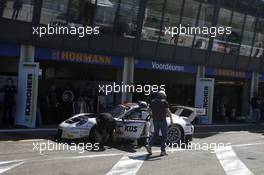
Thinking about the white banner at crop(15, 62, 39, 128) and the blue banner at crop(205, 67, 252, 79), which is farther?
the blue banner at crop(205, 67, 252, 79)

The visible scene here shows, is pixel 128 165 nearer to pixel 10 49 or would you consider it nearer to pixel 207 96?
pixel 10 49

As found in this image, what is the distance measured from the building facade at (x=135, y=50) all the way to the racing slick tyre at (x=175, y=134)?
6270mm

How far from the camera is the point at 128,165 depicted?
11.1 m

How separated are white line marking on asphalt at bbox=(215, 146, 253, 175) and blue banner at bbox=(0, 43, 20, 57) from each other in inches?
359

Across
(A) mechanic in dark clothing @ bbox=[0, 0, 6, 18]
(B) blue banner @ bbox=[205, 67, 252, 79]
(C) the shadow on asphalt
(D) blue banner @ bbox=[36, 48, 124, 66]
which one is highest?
(A) mechanic in dark clothing @ bbox=[0, 0, 6, 18]

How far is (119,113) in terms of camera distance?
49.0ft

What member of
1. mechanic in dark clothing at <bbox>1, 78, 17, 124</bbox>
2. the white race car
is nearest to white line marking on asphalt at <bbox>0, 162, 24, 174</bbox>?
the white race car

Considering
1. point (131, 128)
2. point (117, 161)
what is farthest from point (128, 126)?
point (117, 161)

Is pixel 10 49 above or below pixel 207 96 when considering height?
above

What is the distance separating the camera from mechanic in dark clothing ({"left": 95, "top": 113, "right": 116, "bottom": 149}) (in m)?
14.2

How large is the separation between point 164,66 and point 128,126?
11.7 metres

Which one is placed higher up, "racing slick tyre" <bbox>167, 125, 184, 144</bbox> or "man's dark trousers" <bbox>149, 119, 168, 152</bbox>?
"man's dark trousers" <bbox>149, 119, 168, 152</bbox>

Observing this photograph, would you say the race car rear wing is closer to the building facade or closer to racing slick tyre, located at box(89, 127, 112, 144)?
racing slick tyre, located at box(89, 127, 112, 144)

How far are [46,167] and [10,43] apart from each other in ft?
31.7
